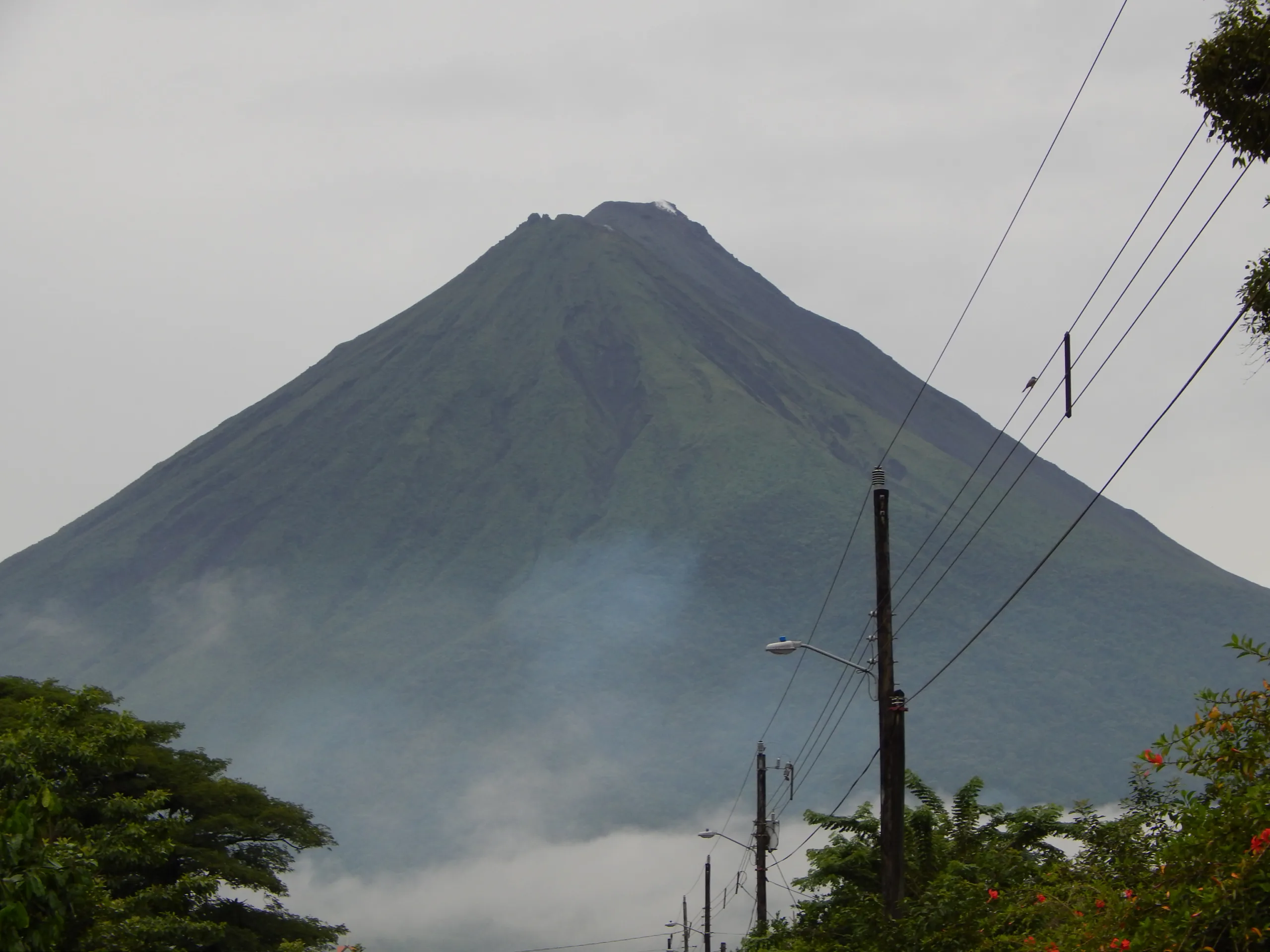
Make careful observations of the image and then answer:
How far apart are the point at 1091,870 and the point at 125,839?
1942 cm

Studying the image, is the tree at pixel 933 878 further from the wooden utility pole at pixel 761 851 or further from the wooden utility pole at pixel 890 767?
the wooden utility pole at pixel 761 851

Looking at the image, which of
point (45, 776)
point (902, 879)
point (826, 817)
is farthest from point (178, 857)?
point (902, 879)

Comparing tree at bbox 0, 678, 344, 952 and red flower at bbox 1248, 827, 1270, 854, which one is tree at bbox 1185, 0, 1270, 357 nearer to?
red flower at bbox 1248, 827, 1270, 854

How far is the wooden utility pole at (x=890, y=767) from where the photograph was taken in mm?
18516

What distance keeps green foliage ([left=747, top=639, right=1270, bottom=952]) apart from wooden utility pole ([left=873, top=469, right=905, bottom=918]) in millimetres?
440

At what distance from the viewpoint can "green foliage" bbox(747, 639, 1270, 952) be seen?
33.7ft

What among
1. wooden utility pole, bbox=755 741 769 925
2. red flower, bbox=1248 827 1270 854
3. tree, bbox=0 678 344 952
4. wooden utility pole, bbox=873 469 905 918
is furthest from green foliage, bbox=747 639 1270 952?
tree, bbox=0 678 344 952

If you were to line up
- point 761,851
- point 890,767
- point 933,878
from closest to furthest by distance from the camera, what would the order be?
point 890,767
point 933,878
point 761,851

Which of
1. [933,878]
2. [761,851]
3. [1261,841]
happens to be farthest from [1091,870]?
[761,851]

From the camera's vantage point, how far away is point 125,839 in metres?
29.2

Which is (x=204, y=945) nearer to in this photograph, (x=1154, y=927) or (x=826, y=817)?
(x=826, y=817)

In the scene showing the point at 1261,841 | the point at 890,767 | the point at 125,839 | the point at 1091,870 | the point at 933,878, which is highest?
the point at 125,839

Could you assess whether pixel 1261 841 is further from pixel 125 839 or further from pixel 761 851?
pixel 761 851

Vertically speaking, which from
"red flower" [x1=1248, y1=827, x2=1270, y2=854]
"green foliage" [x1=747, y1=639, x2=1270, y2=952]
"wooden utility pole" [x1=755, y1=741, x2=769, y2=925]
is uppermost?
"wooden utility pole" [x1=755, y1=741, x2=769, y2=925]
